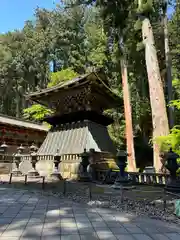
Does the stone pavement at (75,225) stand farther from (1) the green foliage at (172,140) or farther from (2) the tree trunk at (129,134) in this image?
(2) the tree trunk at (129,134)

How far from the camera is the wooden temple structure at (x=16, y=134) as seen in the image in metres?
20.7

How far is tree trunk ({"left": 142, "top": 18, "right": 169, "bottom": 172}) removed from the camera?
10.4 meters

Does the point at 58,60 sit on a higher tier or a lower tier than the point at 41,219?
higher

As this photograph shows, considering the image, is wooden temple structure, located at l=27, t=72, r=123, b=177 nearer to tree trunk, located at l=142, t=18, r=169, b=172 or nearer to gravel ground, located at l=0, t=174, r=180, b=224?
tree trunk, located at l=142, t=18, r=169, b=172

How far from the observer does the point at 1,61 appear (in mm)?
34625

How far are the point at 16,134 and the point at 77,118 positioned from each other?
400 inches

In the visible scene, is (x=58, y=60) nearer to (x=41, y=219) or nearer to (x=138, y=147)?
(x=138, y=147)

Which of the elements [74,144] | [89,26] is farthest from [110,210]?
[89,26]

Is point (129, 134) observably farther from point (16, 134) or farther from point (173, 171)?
point (16, 134)

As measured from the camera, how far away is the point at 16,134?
2194 cm

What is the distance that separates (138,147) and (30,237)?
21.0 meters

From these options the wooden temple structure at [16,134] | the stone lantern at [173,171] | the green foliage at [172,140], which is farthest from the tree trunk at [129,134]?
the wooden temple structure at [16,134]

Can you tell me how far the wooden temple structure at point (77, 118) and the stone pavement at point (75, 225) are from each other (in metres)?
6.69

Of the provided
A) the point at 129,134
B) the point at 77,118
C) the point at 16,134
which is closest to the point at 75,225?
the point at 77,118
